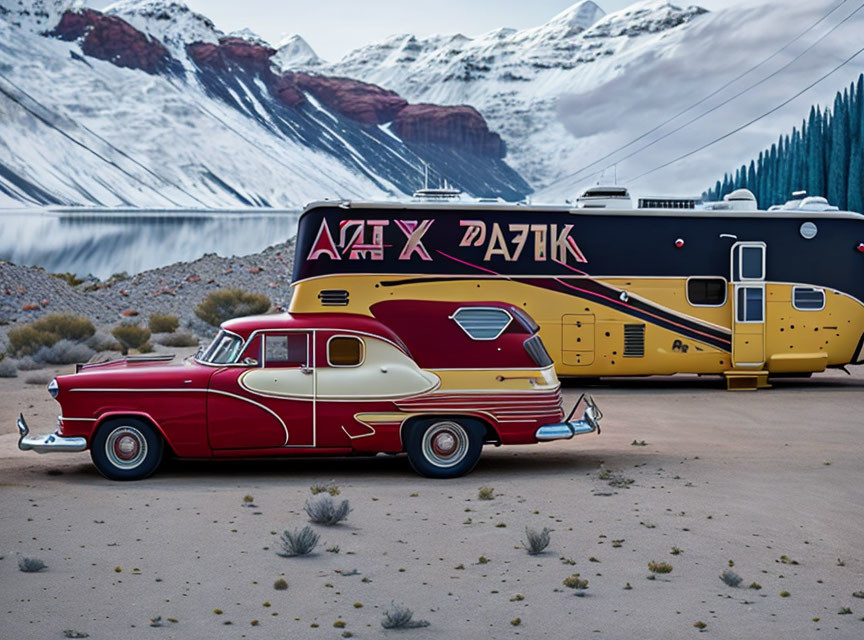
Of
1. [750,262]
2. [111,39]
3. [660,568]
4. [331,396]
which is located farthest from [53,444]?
[111,39]

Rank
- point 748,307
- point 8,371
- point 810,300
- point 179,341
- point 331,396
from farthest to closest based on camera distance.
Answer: point 179,341 → point 8,371 → point 810,300 → point 748,307 → point 331,396

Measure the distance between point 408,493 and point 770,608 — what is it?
406cm

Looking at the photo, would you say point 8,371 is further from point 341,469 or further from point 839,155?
point 839,155

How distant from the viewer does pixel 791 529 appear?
29.9ft

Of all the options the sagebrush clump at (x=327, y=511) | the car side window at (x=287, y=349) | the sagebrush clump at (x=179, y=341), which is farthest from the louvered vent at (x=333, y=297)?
the sagebrush clump at (x=179, y=341)

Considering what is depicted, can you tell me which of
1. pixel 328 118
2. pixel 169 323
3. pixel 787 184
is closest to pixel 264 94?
pixel 328 118

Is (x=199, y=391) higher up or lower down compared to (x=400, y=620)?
higher up

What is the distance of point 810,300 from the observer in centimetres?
2075

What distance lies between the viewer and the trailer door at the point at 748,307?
20.4 metres

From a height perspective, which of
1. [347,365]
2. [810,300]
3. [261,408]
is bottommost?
[261,408]

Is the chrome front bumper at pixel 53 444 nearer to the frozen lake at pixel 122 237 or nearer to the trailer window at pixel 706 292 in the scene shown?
the trailer window at pixel 706 292

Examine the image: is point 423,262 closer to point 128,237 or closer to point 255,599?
point 255,599

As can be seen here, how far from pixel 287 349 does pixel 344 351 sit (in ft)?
1.88

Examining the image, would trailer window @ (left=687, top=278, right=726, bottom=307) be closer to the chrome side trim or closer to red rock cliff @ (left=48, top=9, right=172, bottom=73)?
the chrome side trim
